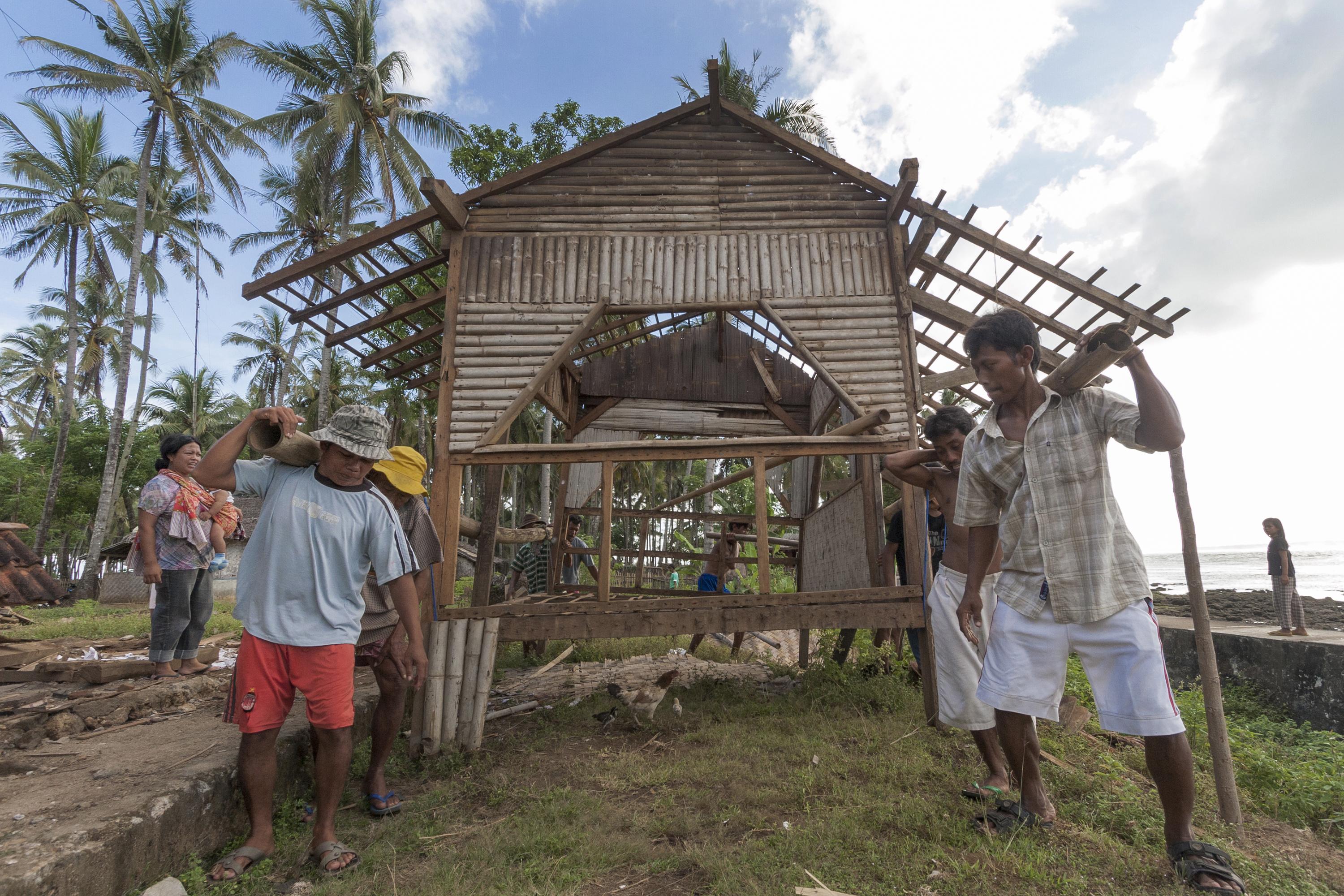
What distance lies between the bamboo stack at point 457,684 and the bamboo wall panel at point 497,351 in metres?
1.46

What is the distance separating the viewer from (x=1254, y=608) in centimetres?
1453

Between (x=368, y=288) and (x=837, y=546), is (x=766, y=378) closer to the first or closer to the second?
(x=837, y=546)

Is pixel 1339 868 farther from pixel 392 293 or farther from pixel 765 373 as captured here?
pixel 392 293

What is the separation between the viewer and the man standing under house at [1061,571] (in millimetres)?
2400

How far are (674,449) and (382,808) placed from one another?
2891 millimetres

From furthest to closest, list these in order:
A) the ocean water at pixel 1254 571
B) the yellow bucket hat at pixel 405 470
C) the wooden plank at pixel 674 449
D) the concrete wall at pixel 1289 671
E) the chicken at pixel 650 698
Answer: the ocean water at pixel 1254 571 < the concrete wall at pixel 1289 671 < the wooden plank at pixel 674 449 < the chicken at pixel 650 698 < the yellow bucket hat at pixel 405 470

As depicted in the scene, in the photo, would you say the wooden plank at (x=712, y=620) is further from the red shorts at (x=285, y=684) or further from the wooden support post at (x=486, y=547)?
the red shorts at (x=285, y=684)

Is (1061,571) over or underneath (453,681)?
over

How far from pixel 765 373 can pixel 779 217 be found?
9.53 feet

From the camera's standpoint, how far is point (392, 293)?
821 inches

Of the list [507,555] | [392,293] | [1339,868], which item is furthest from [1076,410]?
[507,555]

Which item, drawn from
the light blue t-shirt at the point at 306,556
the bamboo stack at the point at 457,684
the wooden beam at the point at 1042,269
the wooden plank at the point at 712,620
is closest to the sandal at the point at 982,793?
Result: the wooden plank at the point at 712,620

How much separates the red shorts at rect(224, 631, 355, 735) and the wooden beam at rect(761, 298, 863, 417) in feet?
13.0

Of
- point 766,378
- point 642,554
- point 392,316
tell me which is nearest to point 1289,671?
point 766,378
